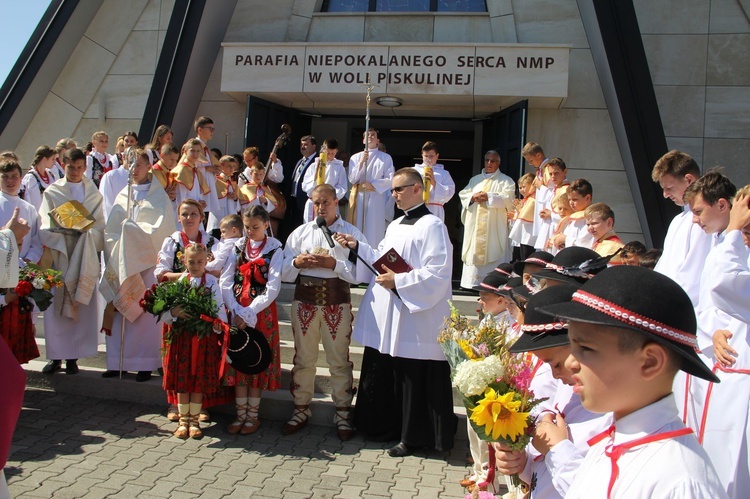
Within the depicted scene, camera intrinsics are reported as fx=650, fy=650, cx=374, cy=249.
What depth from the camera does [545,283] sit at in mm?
3611

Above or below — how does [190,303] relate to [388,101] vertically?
below

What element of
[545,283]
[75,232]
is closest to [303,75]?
[75,232]

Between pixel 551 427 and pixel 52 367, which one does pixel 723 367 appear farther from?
pixel 52 367

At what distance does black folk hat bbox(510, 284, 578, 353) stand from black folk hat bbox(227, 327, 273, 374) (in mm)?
3809

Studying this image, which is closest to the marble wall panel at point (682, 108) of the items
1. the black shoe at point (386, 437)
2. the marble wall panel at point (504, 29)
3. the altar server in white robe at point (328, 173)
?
the marble wall panel at point (504, 29)

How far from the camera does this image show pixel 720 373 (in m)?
3.64

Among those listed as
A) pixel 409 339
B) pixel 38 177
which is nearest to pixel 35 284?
pixel 38 177

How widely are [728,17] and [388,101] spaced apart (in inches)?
230

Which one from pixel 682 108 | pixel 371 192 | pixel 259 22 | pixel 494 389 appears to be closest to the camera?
pixel 494 389

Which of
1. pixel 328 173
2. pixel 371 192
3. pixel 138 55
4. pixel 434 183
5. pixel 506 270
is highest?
pixel 138 55

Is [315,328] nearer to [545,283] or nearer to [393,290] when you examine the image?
[393,290]

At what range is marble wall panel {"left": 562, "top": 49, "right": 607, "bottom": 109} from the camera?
11.2 metres

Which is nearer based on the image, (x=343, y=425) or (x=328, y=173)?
(x=343, y=425)

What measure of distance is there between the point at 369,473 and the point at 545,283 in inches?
99.6
